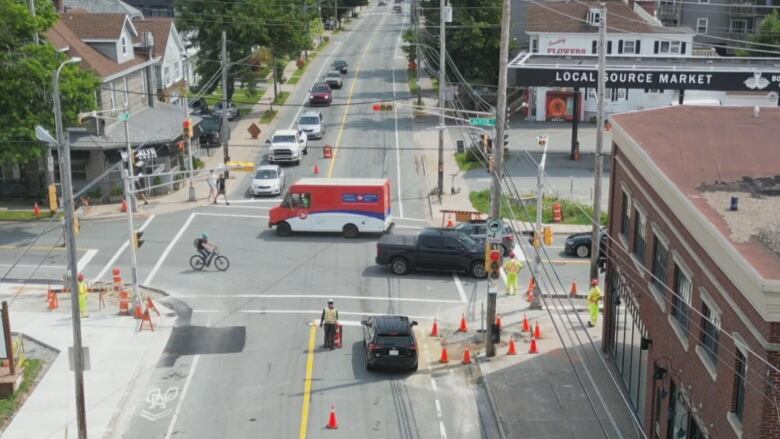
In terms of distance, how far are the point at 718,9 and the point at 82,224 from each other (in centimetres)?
6824

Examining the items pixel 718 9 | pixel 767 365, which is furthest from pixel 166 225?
pixel 718 9

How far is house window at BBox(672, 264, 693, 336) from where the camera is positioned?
2171cm

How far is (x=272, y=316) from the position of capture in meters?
35.2

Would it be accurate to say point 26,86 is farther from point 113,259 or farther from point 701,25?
point 701,25

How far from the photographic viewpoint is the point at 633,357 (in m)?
27.6

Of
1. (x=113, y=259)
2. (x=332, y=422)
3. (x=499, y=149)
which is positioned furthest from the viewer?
(x=113, y=259)

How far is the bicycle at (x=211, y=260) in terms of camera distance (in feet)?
133

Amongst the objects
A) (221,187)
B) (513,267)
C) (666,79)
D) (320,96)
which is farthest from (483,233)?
(320,96)

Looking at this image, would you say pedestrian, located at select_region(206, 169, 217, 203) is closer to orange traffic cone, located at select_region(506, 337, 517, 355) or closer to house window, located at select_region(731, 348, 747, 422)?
orange traffic cone, located at select_region(506, 337, 517, 355)

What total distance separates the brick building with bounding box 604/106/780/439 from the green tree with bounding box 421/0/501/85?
46908 millimetres

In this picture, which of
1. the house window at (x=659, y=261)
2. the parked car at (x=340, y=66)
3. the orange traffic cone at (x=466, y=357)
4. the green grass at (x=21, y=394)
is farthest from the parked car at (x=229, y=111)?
the house window at (x=659, y=261)

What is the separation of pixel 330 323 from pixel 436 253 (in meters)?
9.20

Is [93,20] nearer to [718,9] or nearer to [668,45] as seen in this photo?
[668,45]

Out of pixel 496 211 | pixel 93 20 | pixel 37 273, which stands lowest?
pixel 37 273
